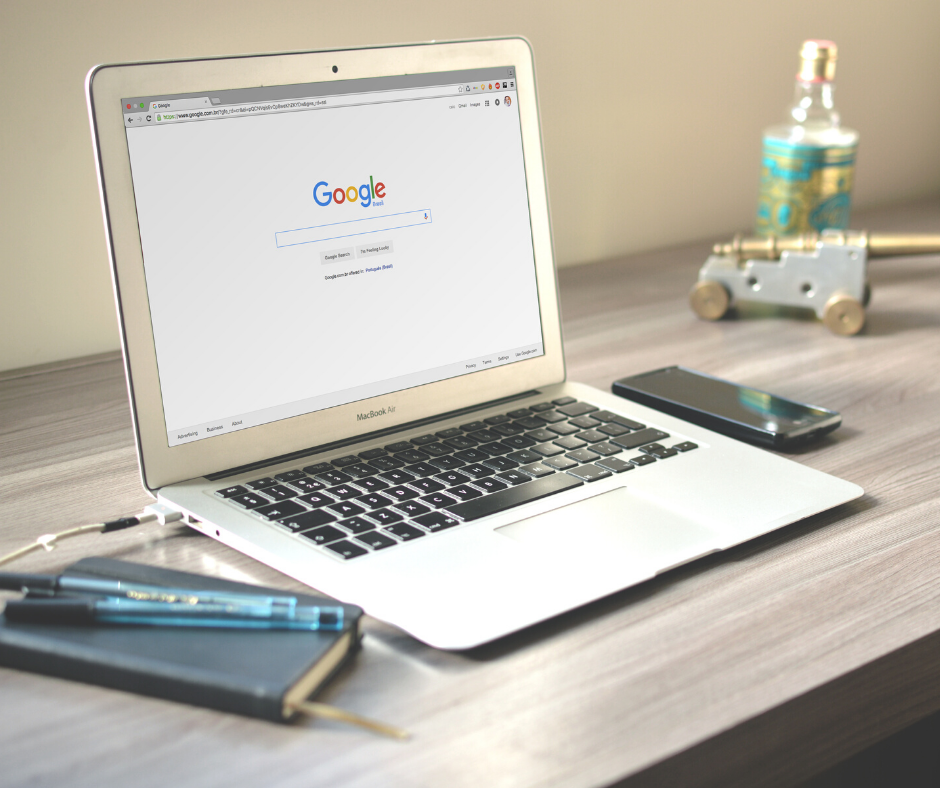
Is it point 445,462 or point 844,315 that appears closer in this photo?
point 445,462

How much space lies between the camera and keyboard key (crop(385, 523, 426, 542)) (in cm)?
57

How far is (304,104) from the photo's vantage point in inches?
27.4

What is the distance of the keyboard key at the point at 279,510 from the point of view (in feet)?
1.97

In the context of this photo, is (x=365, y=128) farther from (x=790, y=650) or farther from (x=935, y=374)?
(x=935, y=374)

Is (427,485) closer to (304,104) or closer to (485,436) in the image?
(485,436)

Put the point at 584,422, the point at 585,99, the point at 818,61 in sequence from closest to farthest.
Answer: the point at 584,422 < the point at 818,61 < the point at 585,99

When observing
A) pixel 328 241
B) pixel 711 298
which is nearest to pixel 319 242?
pixel 328 241

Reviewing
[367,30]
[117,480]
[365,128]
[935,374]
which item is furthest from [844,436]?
[367,30]

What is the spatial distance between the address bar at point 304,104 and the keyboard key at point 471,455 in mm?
273

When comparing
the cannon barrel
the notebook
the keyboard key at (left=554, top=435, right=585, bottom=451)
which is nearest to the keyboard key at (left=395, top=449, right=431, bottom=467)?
the keyboard key at (left=554, top=435, right=585, bottom=451)

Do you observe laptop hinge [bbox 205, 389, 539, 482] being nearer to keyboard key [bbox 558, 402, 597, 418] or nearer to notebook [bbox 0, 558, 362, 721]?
keyboard key [bbox 558, 402, 597, 418]

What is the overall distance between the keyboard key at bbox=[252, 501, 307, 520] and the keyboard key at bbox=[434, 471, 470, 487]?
0.10m

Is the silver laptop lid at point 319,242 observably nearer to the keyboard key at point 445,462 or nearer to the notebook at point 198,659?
the keyboard key at point 445,462

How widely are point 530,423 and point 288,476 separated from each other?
202 millimetres
